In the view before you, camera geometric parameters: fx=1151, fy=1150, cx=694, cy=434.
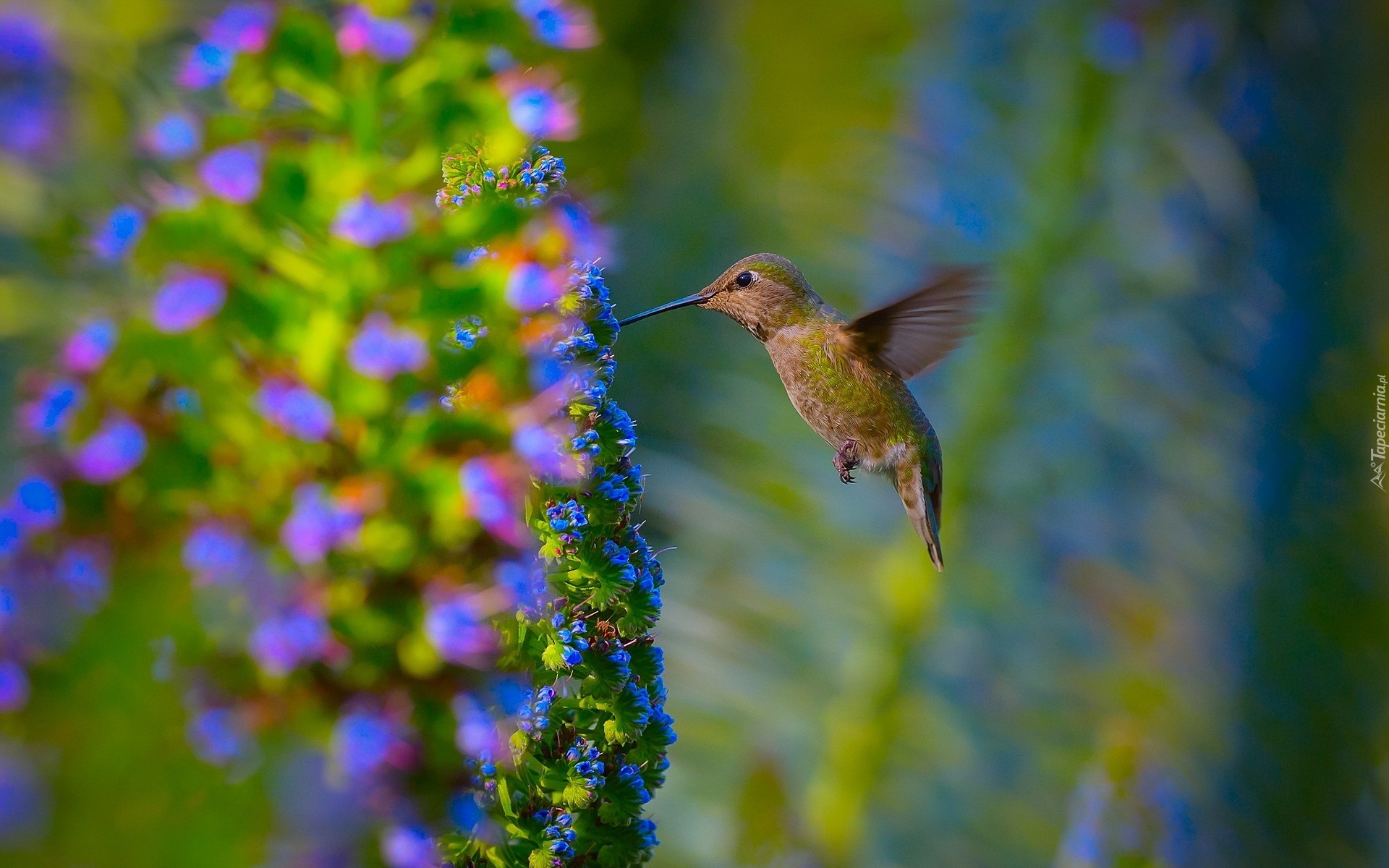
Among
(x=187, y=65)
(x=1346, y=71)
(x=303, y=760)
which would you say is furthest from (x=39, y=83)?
(x=1346, y=71)

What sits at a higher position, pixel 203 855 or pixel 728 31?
pixel 728 31

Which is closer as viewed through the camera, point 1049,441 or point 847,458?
point 847,458

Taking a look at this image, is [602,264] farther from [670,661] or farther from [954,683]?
[954,683]

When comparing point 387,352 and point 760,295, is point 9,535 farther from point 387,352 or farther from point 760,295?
point 760,295

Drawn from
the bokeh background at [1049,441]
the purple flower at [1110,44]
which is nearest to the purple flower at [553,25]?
the bokeh background at [1049,441]

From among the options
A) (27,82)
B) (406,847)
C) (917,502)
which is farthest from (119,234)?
(27,82)

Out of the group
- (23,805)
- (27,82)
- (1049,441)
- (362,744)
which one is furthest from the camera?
(1049,441)

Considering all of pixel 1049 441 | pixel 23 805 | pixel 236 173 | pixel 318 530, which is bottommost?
pixel 23 805
